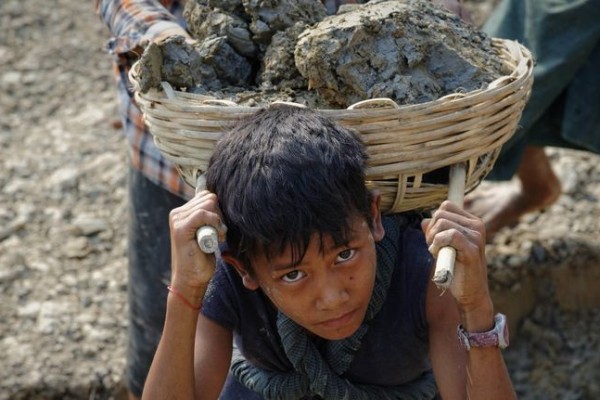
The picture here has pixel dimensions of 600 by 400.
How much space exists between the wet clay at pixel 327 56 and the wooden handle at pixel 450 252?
0.14 meters

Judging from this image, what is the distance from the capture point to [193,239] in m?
1.94

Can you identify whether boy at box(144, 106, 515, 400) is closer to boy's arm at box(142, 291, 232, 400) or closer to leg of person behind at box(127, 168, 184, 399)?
boy's arm at box(142, 291, 232, 400)

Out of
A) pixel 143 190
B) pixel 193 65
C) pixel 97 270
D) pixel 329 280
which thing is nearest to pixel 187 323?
pixel 329 280

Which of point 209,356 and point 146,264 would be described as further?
point 146,264

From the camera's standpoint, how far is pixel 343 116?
6.32ft

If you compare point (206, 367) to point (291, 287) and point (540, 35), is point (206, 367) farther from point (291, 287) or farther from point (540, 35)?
point (540, 35)

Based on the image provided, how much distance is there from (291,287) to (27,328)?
6.83 ft

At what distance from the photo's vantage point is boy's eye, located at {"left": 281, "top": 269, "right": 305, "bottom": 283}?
1.93 metres

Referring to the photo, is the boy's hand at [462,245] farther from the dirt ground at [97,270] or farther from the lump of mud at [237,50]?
the dirt ground at [97,270]

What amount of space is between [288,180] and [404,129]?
222 millimetres

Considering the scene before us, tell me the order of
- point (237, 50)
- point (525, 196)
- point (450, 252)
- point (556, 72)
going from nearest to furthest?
1. point (450, 252)
2. point (237, 50)
3. point (556, 72)
4. point (525, 196)

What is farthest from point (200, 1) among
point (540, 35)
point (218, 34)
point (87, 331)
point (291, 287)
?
point (87, 331)

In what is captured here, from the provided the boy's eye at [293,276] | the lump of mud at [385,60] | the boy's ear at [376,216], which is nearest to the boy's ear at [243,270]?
the boy's eye at [293,276]

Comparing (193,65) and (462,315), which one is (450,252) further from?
(193,65)
